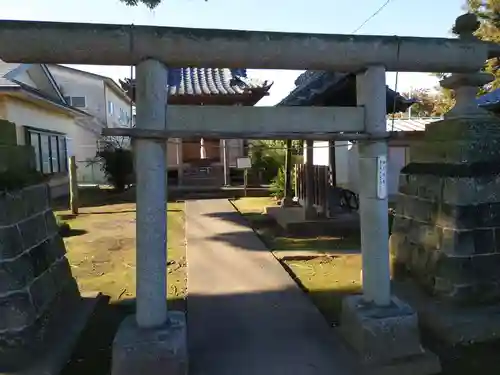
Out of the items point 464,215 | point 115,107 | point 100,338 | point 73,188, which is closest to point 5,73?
point 73,188

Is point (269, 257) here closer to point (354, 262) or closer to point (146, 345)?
point (354, 262)

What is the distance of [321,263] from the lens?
631 cm

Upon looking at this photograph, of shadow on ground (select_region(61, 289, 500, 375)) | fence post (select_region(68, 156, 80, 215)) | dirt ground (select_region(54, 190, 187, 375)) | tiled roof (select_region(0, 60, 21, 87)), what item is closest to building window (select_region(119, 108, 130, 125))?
tiled roof (select_region(0, 60, 21, 87))

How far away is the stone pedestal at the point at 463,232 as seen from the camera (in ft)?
11.9

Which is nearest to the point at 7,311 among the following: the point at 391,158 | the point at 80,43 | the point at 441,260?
the point at 80,43

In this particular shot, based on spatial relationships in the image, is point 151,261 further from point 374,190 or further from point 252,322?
point 374,190

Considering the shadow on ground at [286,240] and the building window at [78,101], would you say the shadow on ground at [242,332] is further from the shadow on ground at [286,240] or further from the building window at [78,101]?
the building window at [78,101]

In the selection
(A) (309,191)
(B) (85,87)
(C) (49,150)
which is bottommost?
(A) (309,191)

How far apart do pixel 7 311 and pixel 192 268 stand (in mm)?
3174

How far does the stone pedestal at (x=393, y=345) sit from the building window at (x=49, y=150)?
12.2 metres

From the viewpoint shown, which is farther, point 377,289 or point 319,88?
point 319,88

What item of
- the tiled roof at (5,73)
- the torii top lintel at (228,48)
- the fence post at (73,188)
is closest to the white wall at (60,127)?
the tiled roof at (5,73)

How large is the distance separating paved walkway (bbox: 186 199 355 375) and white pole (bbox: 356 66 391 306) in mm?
700

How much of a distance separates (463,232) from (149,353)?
2.93 meters
